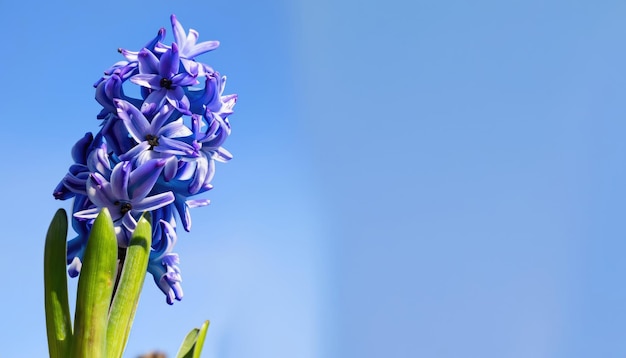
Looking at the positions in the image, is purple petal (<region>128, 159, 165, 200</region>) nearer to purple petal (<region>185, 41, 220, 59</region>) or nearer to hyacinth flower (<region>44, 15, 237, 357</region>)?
hyacinth flower (<region>44, 15, 237, 357</region>)

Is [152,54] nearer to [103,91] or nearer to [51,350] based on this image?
[103,91]

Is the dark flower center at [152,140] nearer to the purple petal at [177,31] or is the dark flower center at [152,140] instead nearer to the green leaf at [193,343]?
the purple petal at [177,31]

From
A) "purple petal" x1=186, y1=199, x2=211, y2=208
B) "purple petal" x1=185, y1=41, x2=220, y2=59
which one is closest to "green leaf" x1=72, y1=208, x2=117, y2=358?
"purple petal" x1=186, y1=199, x2=211, y2=208

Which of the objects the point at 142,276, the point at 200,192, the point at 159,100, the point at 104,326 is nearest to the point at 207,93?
the point at 159,100

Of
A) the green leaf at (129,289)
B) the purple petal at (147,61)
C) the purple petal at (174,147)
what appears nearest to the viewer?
the green leaf at (129,289)

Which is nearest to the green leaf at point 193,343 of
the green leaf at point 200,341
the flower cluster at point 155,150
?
the green leaf at point 200,341

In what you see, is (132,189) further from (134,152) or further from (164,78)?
(164,78)

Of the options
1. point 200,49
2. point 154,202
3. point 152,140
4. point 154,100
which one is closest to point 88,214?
point 154,202
